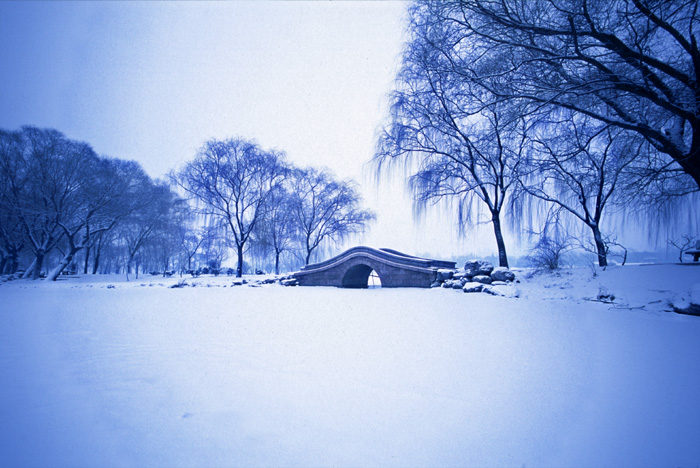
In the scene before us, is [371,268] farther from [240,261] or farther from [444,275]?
[240,261]

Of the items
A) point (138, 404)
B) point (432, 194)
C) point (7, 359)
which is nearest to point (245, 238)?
point (432, 194)

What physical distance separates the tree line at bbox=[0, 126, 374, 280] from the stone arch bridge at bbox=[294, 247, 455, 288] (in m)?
6.16

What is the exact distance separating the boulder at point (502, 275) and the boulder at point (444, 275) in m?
1.83

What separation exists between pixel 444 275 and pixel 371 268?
4.20 m

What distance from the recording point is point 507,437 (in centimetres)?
124

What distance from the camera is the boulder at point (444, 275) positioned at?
1034 centimetres

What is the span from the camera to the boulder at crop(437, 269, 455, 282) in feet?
33.9

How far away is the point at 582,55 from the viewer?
389 centimetres

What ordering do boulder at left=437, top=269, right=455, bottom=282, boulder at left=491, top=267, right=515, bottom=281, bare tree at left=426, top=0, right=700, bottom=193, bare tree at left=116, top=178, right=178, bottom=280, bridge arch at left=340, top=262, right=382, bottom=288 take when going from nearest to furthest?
bare tree at left=426, top=0, right=700, bottom=193
boulder at left=491, top=267, right=515, bottom=281
boulder at left=437, top=269, right=455, bottom=282
bridge arch at left=340, top=262, right=382, bottom=288
bare tree at left=116, top=178, right=178, bottom=280

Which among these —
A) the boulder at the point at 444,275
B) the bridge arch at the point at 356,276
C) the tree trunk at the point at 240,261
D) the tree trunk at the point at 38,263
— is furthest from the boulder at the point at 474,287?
the tree trunk at the point at 38,263

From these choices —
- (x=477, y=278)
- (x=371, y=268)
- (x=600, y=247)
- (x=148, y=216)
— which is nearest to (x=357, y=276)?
(x=371, y=268)

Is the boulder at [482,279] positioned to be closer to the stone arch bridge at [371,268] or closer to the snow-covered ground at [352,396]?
the stone arch bridge at [371,268]

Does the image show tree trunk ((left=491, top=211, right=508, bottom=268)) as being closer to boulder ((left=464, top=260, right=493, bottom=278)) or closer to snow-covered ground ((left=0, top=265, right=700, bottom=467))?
boulder ((left=464, top=260, right=493, bottom=278))

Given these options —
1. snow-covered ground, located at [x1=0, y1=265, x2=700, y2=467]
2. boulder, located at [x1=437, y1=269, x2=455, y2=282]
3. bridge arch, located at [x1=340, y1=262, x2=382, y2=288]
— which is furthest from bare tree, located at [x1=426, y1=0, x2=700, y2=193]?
bridge arch, located at [x1=340, y1=262, x2=382, y2=288]
